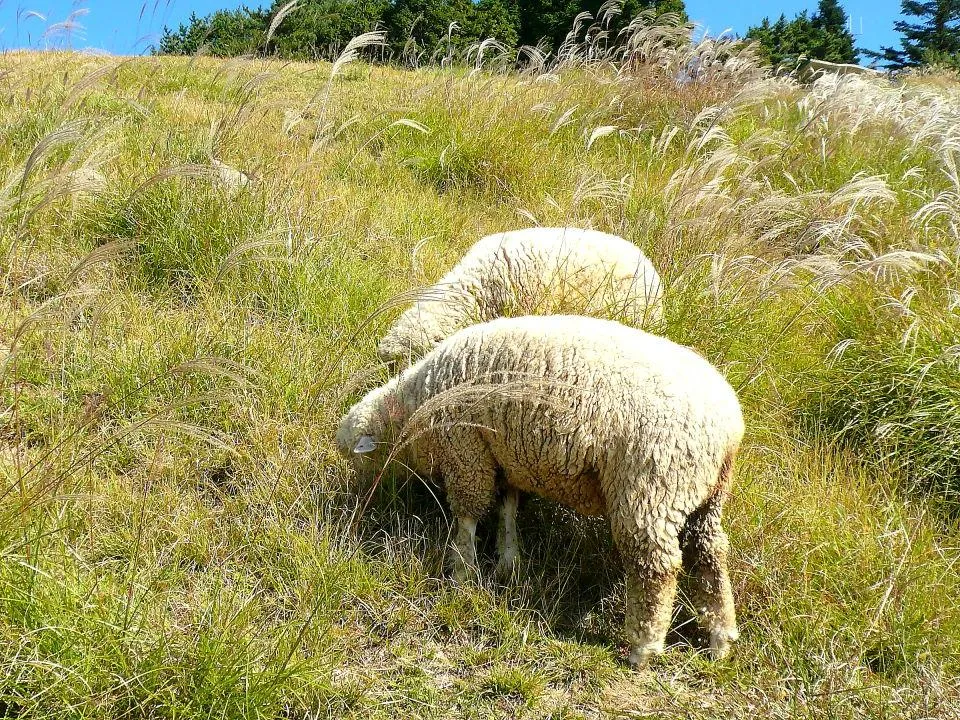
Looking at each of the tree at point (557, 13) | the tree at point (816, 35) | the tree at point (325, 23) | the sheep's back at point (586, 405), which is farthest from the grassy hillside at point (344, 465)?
the tree at point (816, 35)

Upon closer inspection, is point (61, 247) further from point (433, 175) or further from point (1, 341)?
Result: point (433, 175)

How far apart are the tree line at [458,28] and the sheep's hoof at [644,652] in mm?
4586

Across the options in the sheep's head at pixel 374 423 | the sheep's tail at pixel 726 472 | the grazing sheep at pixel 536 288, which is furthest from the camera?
the grazing sheep at pixel 536 288

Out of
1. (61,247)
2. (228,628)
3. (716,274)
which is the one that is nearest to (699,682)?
(228,628)

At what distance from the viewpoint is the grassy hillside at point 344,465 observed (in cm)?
277

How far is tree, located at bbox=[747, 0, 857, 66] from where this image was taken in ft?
209

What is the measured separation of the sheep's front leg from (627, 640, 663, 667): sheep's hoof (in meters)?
0.63

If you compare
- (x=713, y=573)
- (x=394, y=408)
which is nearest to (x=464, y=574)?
(x=394, y=408)

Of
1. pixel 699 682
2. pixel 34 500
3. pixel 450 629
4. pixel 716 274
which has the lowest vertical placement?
pixel 699 682

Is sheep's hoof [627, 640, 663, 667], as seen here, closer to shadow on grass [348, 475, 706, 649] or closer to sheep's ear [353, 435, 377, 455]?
shadow on grass [348, 475, 706, 649]

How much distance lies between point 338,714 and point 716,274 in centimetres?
313

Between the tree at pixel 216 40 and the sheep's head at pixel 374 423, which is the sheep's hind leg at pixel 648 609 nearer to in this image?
the sheep's head at pixel 374 423

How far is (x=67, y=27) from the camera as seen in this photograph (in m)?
5.67

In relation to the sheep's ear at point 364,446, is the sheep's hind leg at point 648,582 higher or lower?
lower
